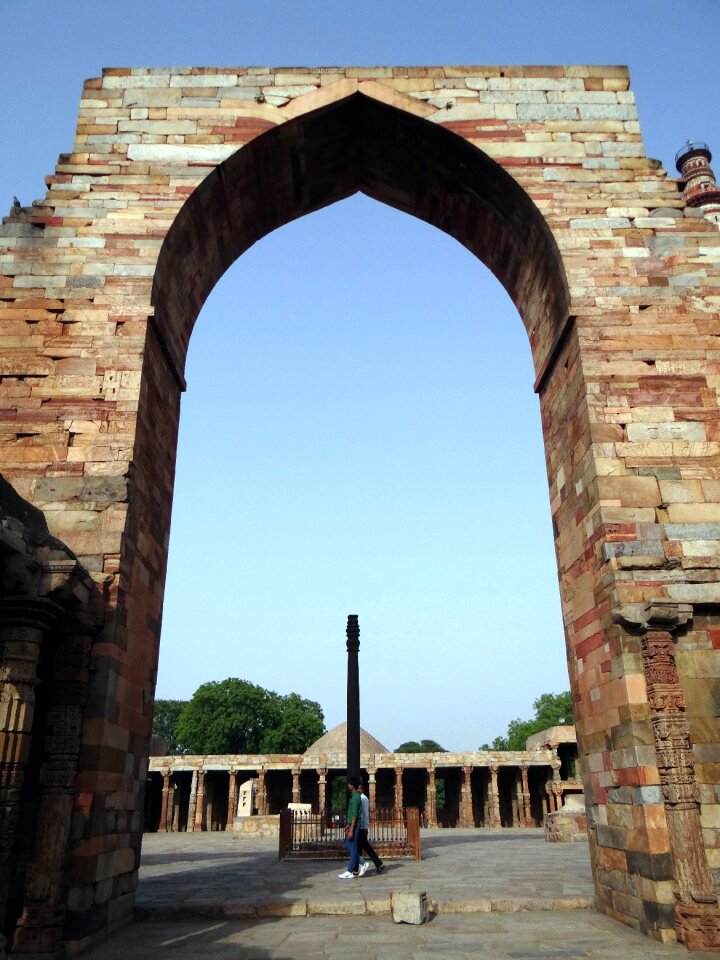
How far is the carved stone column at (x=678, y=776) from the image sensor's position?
5.09 m

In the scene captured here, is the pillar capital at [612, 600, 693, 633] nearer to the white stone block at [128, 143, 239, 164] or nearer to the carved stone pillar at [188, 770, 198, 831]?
the white stone block at [128, 143, 239, 164]

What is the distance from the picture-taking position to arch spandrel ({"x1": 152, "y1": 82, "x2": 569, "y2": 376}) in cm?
853

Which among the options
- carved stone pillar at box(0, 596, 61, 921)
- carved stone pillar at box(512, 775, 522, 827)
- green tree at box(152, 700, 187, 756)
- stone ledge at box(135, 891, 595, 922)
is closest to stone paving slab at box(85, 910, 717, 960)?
stone ledge at box(135, 891, 595, 922)

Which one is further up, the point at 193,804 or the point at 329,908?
the point at 329,908

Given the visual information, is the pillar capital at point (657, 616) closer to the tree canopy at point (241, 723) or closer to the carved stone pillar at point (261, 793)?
the carved stone pillar at point (261, 793)

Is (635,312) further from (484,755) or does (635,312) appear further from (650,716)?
(484,755)

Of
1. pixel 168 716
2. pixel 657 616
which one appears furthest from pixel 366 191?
pixel 168 716

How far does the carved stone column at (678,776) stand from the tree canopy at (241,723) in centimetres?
4284

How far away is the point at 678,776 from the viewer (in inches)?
214

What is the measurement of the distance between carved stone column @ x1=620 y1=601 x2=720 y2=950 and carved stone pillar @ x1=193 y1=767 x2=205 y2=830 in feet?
80.4

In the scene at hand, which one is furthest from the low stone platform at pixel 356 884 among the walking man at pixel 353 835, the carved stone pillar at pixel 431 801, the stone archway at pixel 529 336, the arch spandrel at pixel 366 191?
the carved stone pillar at pixel 431 801

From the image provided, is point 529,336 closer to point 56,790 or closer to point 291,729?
point 56,790

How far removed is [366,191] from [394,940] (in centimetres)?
956

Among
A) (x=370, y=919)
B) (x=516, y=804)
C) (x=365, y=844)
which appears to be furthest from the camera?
(x=516, y=804)
